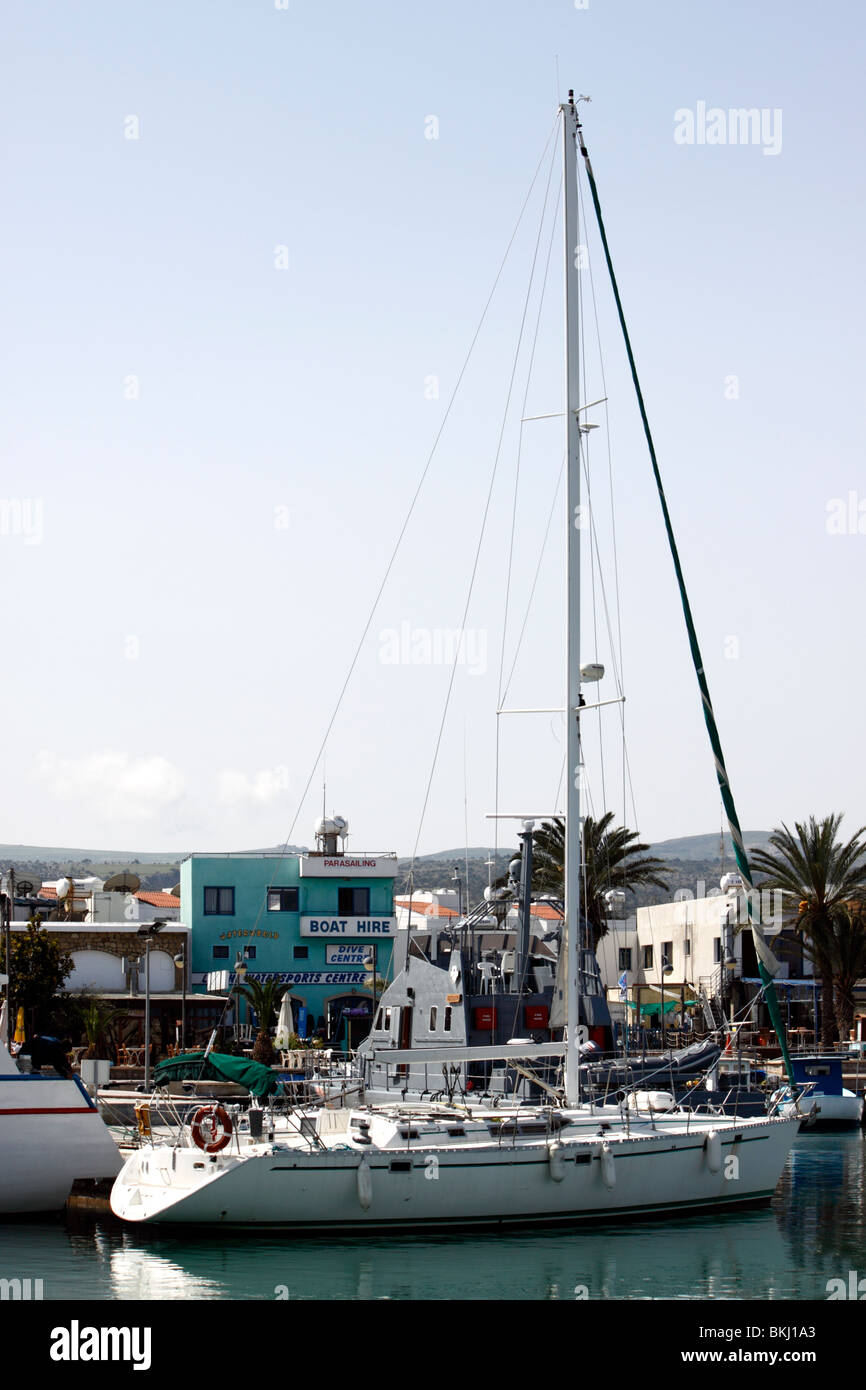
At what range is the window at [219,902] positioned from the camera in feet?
204

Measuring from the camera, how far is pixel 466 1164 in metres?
24.6

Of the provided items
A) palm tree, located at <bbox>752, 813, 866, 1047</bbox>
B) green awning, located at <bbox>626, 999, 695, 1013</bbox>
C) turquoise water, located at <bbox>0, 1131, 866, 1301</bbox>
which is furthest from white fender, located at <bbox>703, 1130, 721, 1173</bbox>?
green awning, located at <bbox>626, 999, 695, 1013</bbox>

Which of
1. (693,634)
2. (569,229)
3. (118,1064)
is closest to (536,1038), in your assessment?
(693,634)

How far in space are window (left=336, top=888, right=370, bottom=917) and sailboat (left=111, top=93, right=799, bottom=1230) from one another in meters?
34.8

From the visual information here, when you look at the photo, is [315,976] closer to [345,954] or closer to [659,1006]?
[345,954]

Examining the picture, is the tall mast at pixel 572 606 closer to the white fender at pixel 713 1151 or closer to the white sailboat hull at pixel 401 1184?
the white sailboat hull at pixel 401 1184

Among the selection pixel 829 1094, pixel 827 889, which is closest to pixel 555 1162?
pixel 829 1094

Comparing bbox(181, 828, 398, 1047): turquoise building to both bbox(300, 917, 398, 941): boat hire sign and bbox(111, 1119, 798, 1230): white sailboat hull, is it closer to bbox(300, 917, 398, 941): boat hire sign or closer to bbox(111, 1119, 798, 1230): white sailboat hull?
bbox(300, 917, 398, 941): boat hire sign

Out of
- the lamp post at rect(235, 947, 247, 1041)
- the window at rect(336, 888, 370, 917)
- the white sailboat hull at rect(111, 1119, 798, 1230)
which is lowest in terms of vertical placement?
the white sailboat hull at rect(111, 1119, 798, 1230)

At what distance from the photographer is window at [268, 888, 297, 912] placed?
61875 mm

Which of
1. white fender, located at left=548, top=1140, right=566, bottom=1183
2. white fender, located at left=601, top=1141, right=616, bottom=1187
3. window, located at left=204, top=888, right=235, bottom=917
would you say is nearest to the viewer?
white fender, located at left=548, top=1140, right=566, bottom=1183

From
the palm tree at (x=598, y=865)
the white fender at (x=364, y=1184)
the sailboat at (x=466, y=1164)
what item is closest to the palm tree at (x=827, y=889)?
the palm tree at (x=598, y=865)

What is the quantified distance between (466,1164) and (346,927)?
37398 mm

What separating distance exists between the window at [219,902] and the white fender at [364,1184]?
38.3 meters
